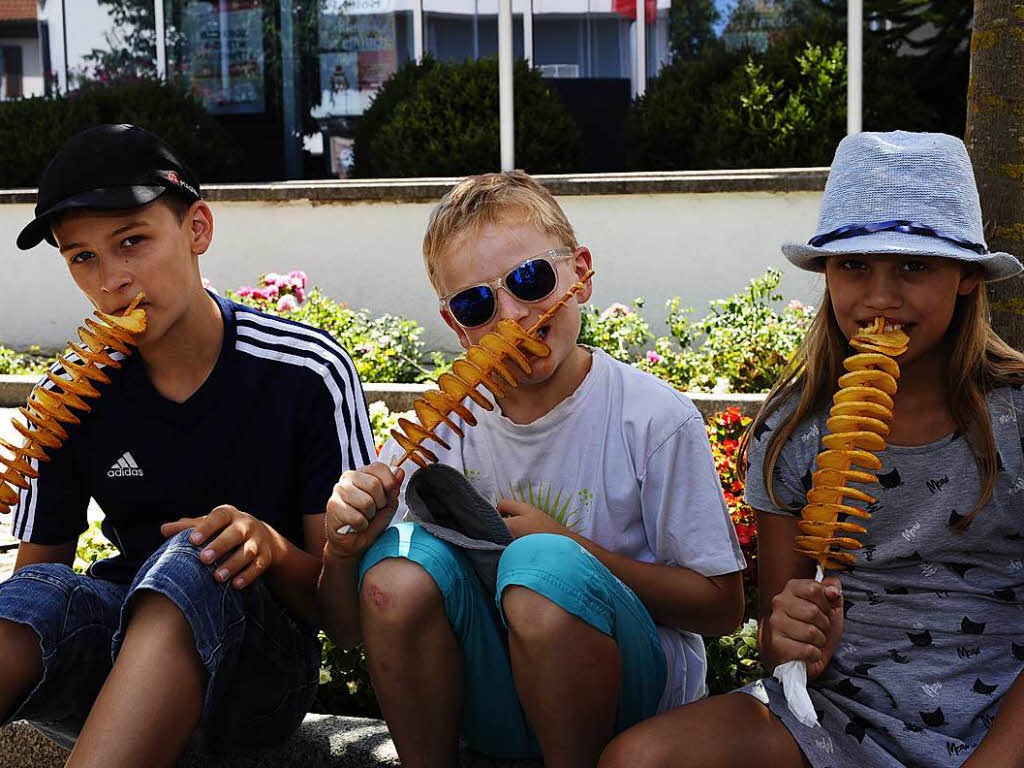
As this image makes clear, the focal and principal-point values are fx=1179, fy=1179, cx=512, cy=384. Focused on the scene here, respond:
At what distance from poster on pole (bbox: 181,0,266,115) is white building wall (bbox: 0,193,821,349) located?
14.1ft

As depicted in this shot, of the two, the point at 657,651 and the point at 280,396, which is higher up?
the point at 280,396

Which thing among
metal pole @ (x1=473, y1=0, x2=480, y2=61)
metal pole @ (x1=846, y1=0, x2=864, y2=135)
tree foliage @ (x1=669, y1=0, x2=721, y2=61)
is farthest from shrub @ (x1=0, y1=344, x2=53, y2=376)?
tree foliage @ (x1=669, y1=0, x2=721, y2=61)

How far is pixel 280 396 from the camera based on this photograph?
2637mm

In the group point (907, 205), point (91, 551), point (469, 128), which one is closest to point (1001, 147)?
point (907, 205)

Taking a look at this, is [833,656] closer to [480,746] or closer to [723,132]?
[480,746]

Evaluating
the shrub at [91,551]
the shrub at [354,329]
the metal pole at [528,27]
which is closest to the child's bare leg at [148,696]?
the shrub at [91,551]

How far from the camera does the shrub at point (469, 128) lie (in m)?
9.30

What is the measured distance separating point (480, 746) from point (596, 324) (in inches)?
168

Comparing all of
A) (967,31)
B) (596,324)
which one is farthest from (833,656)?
(967,31)

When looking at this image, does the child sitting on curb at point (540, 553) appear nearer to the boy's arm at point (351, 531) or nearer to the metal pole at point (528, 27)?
the boy's arm at point (351, 531)

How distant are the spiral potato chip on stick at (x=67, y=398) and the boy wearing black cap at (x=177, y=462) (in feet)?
0.27

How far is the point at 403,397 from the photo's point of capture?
605cm

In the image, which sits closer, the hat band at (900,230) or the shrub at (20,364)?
the hat band at (900,230)

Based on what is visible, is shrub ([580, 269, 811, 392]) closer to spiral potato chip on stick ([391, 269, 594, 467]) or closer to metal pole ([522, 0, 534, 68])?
spiral potato chip on stick ([391, 269, 594, 467])
